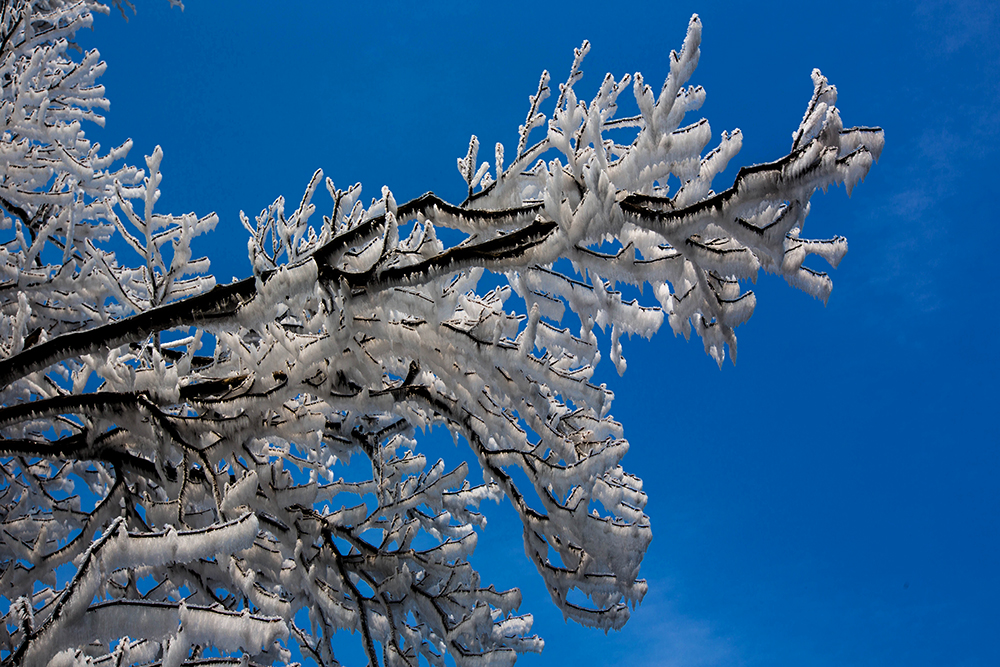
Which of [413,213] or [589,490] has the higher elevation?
[413,213]

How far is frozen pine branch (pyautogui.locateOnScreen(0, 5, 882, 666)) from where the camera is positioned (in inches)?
96.3

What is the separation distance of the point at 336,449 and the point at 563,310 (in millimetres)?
2126

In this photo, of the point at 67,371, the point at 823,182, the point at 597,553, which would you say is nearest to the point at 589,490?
the point at 597,553

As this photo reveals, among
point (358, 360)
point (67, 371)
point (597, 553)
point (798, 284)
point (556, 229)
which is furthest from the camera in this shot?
point (67, 371)

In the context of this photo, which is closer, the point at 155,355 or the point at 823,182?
the point at 823,182

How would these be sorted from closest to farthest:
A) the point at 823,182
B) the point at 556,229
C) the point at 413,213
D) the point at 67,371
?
the point at 823,182, the point at 556,229, the point at 413,213, the point at 67,371

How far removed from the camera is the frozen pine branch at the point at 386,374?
2.45 m

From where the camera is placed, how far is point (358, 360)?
327 centimetres

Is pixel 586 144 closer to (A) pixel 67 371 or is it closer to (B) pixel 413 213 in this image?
(B) pixel 413 213

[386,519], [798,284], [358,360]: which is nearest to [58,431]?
[386,519]

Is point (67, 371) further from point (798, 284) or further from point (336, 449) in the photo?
point (798, 284)

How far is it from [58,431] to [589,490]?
3.18 metres

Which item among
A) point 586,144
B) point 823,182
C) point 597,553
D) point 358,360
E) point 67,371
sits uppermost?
point 67,371

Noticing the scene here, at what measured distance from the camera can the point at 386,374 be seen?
3703 millimetres
